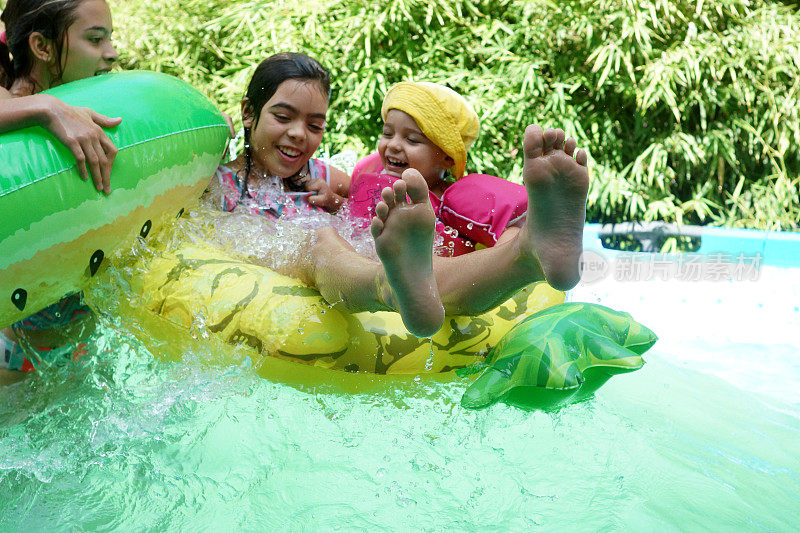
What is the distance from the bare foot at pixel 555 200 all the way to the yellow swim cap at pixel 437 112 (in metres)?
0.84

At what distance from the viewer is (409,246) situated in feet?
5.30

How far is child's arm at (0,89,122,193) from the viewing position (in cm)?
173

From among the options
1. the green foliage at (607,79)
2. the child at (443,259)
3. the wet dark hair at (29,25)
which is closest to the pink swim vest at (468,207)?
the child at (443,259)

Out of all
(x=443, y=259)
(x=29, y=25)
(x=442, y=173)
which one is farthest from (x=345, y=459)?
(x=29, y=25)

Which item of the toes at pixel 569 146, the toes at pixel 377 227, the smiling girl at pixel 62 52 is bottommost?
the toes at pixel 377 227

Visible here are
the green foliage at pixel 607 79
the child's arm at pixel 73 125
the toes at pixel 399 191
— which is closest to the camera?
the toes at pixel 399 191

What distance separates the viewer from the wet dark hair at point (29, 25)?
2.07 m

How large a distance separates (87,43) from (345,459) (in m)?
1.45

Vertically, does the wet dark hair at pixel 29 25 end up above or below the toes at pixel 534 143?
above

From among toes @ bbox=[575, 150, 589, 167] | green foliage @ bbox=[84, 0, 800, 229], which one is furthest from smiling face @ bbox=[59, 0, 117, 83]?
green foliage @ bbox=[84, 0, 800, 229]

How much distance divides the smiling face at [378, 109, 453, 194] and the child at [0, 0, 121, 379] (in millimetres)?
926

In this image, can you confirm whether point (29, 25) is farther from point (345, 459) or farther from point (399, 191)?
point (345, 459)

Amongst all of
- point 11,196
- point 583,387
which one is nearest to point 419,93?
point 583,387

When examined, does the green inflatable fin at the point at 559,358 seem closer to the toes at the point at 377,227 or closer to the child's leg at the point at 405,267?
the child's leg at the point at 405,267
